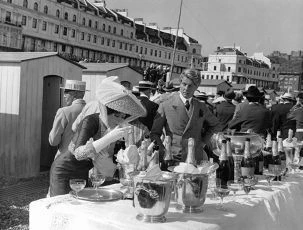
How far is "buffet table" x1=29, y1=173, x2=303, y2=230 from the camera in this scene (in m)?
2.57

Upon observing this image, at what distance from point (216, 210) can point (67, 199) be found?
0.95m

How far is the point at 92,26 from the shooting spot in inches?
3044

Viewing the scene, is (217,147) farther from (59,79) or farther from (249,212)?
(59,79)

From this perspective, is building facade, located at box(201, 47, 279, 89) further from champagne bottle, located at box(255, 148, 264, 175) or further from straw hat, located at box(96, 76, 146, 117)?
straw hat, located at box(96, 76, 146, 117)

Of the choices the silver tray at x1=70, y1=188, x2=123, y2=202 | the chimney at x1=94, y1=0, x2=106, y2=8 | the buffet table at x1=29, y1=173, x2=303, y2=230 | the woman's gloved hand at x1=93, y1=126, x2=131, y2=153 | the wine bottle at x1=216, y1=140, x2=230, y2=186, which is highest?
the chimney at x1=94, y1=0, x2=106, y2=8

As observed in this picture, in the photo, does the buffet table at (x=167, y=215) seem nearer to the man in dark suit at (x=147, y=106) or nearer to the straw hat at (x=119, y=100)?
the straw hat at (x=119, y=100)

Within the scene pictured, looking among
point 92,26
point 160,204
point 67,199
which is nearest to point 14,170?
point 67,199

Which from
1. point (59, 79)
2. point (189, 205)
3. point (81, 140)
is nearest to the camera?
point (189, 205)

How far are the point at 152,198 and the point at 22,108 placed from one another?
7.61m

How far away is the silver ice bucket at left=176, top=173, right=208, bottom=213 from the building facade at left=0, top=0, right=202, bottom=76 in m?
49.6

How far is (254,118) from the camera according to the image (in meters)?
6.28

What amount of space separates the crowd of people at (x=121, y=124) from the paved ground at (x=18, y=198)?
1684 mm

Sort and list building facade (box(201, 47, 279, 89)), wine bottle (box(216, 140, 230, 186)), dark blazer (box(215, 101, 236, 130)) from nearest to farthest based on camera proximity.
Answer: wine bottle (box(216, 140, 230, 186)), dark blazer (box(215, 101, 236, 130)), building facade (box(201, 47, 279, 89))

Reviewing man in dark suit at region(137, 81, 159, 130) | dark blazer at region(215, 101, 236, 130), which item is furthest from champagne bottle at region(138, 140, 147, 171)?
dark blazer at region(215, 101, 236, 130)
